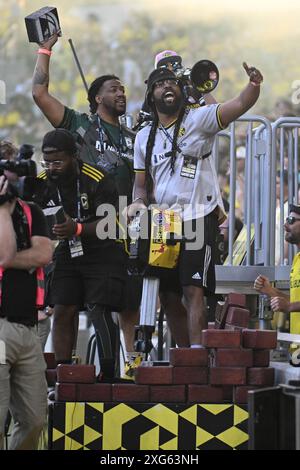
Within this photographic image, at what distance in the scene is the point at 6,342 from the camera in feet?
23.5

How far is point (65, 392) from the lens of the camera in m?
8.06

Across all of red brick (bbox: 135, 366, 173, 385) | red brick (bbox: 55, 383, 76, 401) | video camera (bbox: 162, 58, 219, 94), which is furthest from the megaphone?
red brick (bbox: 55, 383, 76, 401)

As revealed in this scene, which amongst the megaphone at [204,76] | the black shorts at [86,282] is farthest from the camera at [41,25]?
the black shorts at [86,282]

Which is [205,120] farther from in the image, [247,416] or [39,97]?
[247,416]

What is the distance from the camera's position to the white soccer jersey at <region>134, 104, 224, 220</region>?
28.9 feet

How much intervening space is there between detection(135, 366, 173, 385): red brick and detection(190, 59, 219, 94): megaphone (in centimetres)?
233

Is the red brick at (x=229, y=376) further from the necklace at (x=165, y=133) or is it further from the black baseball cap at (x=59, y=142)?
the black baseball cap at (x=59, y=142)

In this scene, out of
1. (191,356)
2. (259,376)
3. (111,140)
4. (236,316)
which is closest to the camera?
(259,376)

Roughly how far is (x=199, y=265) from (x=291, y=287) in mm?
1288

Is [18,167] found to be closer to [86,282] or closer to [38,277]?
[38,277]

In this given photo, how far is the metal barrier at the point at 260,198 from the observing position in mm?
10469

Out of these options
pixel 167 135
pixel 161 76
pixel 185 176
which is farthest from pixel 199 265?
pixel 161 76
